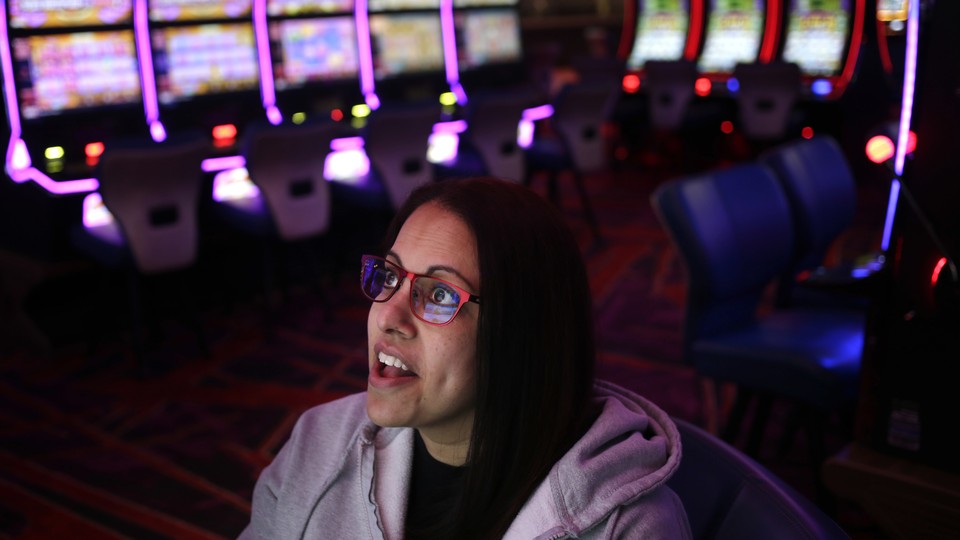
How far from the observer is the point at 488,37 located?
5.73 meters

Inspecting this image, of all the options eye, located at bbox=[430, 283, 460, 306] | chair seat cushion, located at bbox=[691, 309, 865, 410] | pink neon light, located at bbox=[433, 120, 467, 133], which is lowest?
chair seat cushion, located at bbox=[691, 309, 865, 410]

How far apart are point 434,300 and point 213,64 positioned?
364 cm

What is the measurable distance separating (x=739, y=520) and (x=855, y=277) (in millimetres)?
986

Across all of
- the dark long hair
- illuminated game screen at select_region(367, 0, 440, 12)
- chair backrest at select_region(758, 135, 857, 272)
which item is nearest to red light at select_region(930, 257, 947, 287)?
the dark long hair

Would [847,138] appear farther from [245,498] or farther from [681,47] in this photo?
[245,498]

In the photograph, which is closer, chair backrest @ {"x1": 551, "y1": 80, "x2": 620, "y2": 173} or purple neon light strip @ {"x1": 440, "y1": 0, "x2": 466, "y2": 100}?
chair backrest @ {"x1": 551, "y1": 80, "x2": 620, "y2": 173}

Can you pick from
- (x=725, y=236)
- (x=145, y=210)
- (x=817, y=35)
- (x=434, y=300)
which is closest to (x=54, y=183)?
(x=145, y=210)

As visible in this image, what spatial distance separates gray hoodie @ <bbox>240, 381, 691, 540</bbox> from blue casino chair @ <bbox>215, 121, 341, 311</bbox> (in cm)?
248

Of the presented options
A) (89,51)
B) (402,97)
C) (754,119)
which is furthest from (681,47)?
(89,51)

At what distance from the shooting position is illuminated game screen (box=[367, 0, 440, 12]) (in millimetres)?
5125

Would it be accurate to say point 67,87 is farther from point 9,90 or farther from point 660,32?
point 660,32

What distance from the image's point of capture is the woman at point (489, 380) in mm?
1043

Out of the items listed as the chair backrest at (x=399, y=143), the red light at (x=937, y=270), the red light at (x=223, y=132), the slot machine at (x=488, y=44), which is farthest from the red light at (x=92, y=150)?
the red light at (x=937, y=270)

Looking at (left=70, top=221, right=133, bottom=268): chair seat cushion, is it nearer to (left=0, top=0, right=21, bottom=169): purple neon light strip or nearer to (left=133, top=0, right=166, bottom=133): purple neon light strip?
(left=0, top=0, right=21, bottom=169): purple neon light strip
